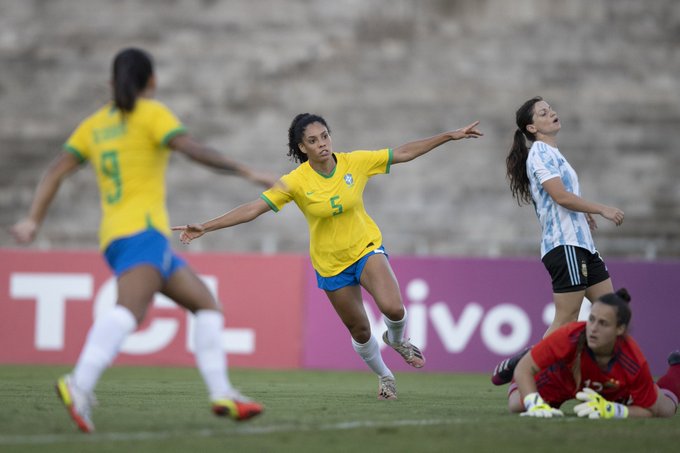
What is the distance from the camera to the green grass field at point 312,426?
5.91m

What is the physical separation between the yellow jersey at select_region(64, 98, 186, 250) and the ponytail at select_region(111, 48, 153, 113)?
0.24 ft

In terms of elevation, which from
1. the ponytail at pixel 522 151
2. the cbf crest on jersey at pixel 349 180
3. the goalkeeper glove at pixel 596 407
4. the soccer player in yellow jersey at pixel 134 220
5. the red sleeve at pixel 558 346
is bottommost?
the goalkeeper glove at pixel 596 407

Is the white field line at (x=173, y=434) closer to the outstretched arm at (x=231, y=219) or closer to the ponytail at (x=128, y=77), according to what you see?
the ponytail at (x=128, y=77)

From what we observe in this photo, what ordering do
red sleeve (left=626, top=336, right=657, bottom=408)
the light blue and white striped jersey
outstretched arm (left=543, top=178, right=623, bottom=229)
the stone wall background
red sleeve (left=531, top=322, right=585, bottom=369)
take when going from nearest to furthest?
red sleeve (left=531, top=322, right=585, bottom=369) → red sleeve (left=626, top=336, right=657, bottom=408) → outstretched arm (left=543, top=178, right=623, bottom=229) → the light blue and white striped jersey → the stone wall background

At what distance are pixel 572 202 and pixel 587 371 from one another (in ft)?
4.48

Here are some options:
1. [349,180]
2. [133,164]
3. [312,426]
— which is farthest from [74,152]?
[349,180]

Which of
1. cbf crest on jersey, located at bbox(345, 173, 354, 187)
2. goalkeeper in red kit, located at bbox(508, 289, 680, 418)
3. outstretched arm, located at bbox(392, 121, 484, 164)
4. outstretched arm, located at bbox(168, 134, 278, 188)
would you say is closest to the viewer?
outstretched arm, located at bbox(168, 134, 278, 188)

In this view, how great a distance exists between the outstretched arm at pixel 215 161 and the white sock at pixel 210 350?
0.81 metres

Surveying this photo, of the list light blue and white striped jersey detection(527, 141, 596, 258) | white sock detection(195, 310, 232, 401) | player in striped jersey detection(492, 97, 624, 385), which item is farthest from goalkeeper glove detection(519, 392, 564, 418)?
white sock detection(195, 310, 232, 401)

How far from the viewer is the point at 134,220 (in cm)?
621

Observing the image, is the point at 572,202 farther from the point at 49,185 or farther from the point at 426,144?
the point at 49,185

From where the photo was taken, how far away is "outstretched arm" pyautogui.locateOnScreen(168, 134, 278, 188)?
20.0ft

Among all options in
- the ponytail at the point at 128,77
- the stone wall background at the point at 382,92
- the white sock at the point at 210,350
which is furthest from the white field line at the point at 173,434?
the stone wall background at the point at 382,92

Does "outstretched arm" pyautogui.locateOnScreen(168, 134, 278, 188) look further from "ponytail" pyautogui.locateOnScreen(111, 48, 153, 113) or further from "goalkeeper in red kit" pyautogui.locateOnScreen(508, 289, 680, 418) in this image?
"goalkeeper in red kit" pyautogui.locateOnScreen(508, 289, 680, 418)
